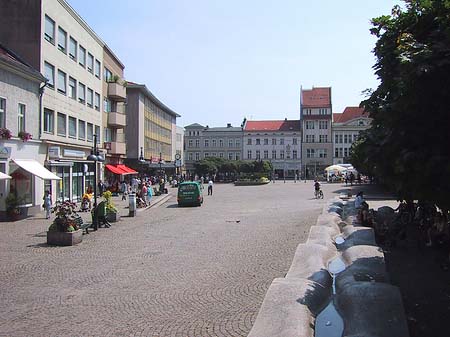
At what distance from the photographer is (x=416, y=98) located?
6.56 metres

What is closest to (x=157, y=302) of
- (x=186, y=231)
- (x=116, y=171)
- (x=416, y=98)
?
(x=416, y=98)

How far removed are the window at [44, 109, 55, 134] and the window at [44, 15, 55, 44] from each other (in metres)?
4.44

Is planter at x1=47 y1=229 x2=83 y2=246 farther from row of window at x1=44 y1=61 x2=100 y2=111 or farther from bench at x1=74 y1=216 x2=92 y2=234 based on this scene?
row of window at x1=44 y1=61 x2=100 y2=111

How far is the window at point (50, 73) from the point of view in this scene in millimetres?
29788

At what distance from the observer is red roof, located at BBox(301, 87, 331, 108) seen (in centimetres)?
11150

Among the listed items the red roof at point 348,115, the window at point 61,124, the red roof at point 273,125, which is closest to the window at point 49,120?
the window at point 61,124

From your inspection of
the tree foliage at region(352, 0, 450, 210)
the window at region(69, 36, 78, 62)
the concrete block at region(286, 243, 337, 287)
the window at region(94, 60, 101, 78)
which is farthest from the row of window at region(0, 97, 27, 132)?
the tree foliage at region(352, 0, 450, 210)

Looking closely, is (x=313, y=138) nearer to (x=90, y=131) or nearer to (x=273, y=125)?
(x=273, y=125)

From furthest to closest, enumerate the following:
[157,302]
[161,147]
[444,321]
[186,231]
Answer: [161,147], [186,231], [157,302], [444,321]

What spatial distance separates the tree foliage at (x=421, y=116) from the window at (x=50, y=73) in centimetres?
2576

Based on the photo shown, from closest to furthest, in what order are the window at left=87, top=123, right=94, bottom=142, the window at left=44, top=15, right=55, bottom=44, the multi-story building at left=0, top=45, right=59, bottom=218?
the multi-story building at left=0, top=45, right=59, bottom=218, the window at left=44, top=15, right=55, bottom=44, the window at left=87, top=123, right=94, bottom=142

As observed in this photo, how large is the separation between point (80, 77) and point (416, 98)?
34001mm

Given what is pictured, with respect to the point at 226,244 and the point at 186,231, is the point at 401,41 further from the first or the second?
the point at 186,231

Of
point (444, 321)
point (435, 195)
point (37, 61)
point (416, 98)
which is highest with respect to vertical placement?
point (37, 61)
